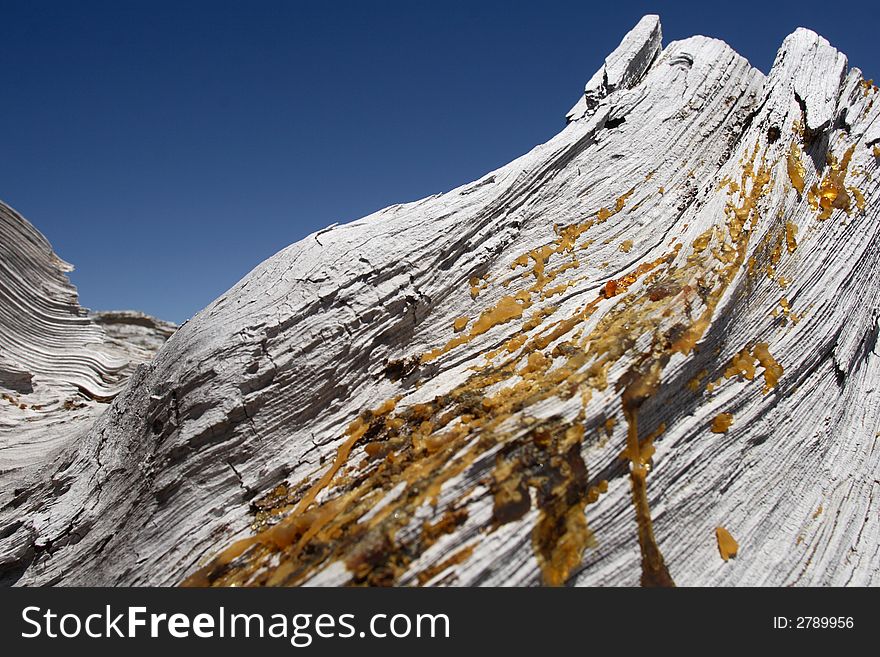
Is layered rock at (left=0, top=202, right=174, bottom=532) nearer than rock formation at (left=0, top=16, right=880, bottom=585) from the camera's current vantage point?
No

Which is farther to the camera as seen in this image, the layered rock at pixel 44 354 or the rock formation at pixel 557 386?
the layered rock at pixel 44 354

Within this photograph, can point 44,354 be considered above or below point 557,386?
above

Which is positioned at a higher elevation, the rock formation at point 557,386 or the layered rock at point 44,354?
the layered rock at point 44,354

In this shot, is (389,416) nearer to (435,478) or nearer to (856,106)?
(435,478)

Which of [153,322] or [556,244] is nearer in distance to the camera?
[556,244]

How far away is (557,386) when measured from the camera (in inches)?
204

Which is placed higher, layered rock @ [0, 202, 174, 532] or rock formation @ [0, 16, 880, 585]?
layered rock @ [0, 202, 174, 532]

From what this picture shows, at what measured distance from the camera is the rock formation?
186 inches

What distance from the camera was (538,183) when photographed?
7625 millimetres

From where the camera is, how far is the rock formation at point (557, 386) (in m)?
4.72

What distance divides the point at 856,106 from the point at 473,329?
642 centimetres

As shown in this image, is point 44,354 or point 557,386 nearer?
point 557,386
